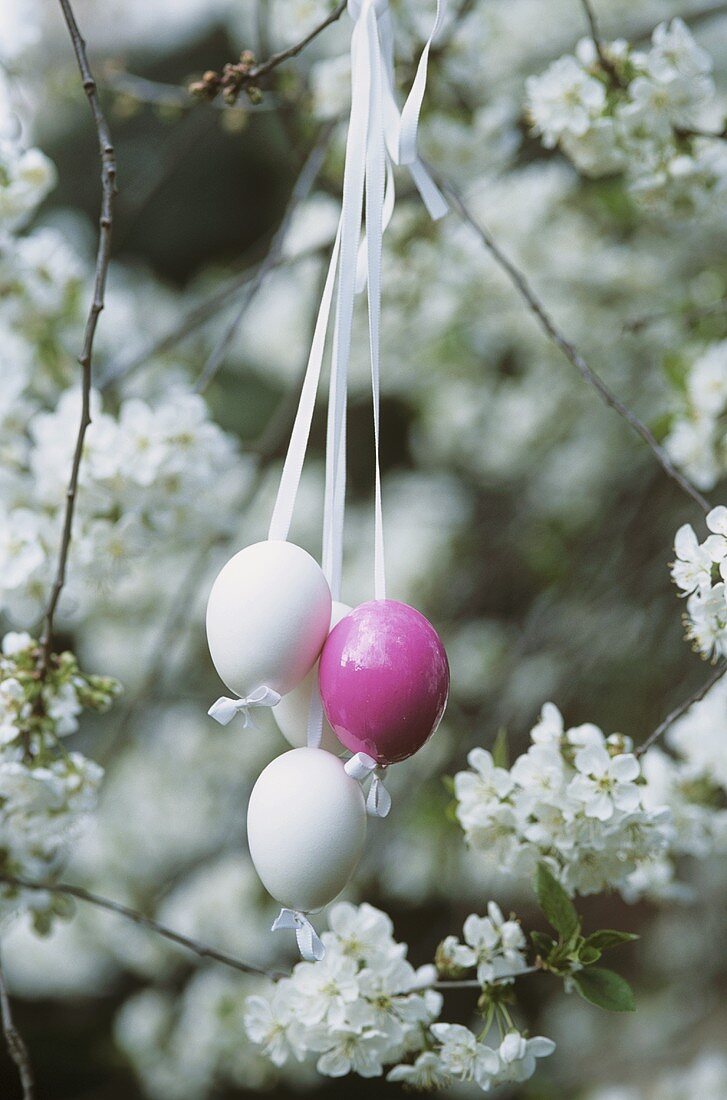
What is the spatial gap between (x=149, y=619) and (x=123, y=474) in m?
1.03

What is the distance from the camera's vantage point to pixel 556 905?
744mm

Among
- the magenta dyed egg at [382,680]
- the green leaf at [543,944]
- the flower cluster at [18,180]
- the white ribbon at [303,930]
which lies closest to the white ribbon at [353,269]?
the magenta dyed egg at [382,680]

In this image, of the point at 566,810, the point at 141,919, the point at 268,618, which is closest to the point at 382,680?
the point at 268,618

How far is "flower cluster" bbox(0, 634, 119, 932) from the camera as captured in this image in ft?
2.67

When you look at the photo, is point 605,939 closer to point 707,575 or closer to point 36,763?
point 707,575

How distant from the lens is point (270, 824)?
59 cm

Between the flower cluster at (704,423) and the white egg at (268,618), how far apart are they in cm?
63

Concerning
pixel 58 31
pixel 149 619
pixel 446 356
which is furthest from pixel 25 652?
pixel 58 31

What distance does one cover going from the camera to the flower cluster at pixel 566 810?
0.75 meters

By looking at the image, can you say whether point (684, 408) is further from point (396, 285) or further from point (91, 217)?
point (91, 217)

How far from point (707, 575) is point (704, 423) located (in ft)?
1.45

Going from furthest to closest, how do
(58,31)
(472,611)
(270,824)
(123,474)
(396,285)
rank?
(58,31) → (472,611) → (396,285) → (123,474) → (270,824)

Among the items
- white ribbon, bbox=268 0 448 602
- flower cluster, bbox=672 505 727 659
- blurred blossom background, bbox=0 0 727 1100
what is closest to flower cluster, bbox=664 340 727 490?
blurred blossom background, bbox=0 0 727 1100

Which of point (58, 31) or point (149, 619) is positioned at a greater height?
point (58, 31)
